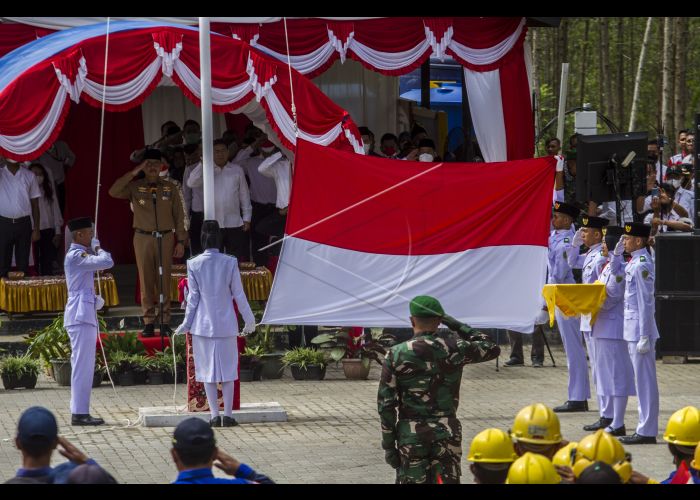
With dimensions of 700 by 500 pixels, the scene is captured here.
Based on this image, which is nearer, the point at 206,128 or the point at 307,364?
the point at 206,128

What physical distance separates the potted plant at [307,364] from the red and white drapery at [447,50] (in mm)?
4506

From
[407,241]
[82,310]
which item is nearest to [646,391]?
[407,241]

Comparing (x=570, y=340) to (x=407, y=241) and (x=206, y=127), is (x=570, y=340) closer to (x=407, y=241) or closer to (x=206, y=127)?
(x=407, y=241)

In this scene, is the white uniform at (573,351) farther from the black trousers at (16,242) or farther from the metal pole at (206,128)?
the black trousers at (16,242)

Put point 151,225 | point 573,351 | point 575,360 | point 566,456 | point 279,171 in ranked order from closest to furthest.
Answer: point 566,456 < point 575,360 < point 573,351 < point 151,225 < point 279,171

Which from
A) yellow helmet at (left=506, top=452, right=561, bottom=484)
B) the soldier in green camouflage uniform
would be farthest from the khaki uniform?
yellow helmet at (left=506, top=452, right=561, bottom=484)

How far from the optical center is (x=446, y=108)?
30.1 metres

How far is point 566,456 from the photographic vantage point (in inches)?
274

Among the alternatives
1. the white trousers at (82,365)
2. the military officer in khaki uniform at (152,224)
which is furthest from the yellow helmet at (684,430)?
the military officer in khaki uniform at (152,224)

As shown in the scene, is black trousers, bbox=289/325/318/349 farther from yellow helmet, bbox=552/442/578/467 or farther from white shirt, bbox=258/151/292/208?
yellow helmet, bbox=552/442/578/467

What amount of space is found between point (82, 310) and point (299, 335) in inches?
165

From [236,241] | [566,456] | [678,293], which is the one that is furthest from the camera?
[236,241]

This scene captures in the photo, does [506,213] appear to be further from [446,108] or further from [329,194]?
[446,108]

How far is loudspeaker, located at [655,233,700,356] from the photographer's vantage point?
1745cm
